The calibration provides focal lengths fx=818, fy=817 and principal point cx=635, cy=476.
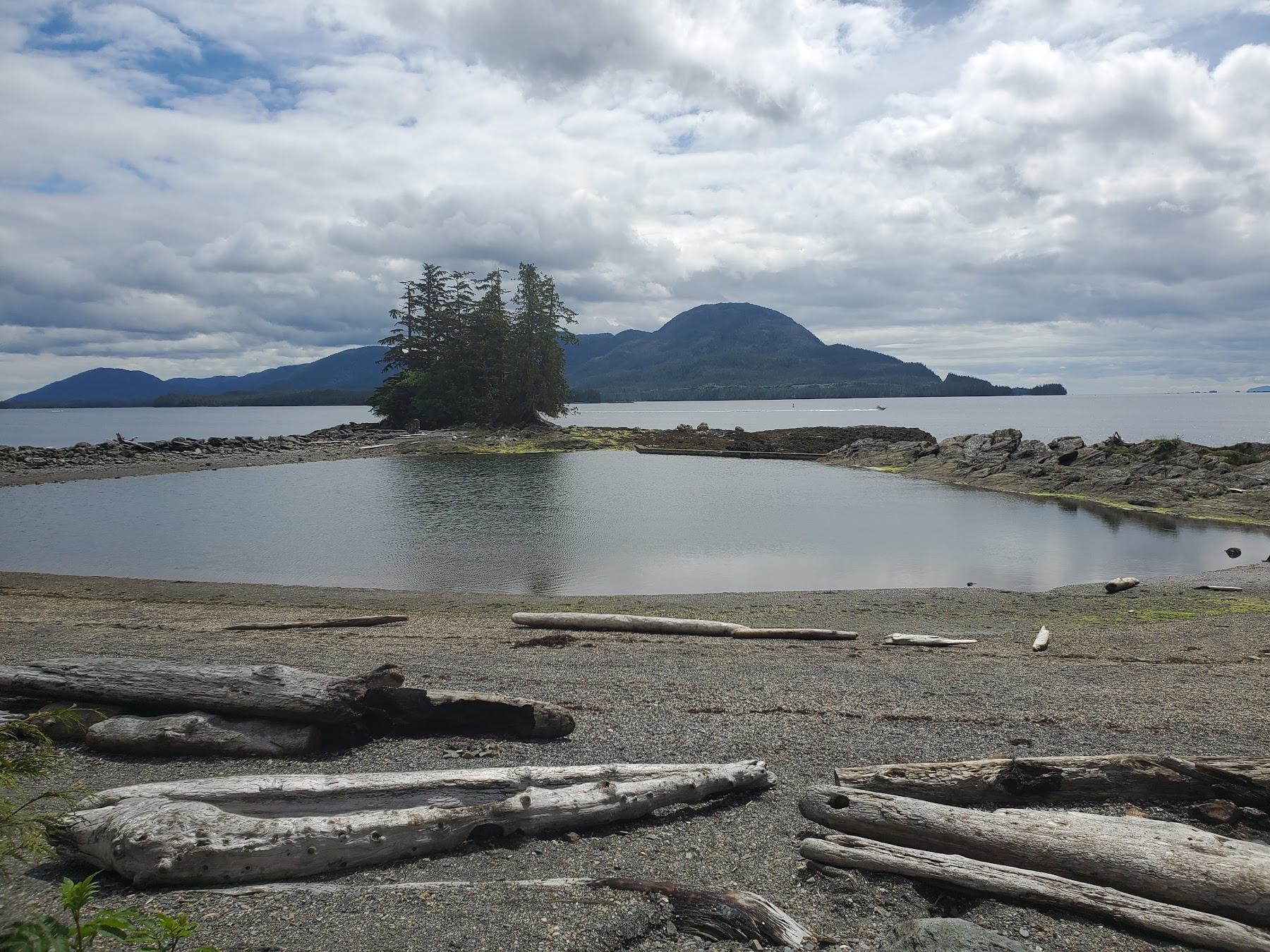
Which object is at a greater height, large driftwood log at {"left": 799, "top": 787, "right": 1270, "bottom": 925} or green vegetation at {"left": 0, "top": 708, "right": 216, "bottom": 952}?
green vegetation at {"left": 0, "top": 708, "right": 216, "bottom": 952}

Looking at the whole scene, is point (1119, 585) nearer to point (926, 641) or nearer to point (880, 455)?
point (926, 641)

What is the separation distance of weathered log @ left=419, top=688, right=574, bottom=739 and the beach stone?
13.6ft

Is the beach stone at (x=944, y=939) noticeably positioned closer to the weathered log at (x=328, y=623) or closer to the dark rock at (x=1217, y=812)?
the dark rock at (x=1217, y=812)

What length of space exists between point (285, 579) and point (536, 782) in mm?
19104

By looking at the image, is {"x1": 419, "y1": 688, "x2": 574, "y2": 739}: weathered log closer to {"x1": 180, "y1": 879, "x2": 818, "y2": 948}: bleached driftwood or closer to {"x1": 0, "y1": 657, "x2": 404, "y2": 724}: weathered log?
{"x1": 0, "y1": 657, "x2": 404, "y2": 724}: weathered log

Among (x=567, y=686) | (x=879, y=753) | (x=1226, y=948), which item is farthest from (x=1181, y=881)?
(x=567, y=686)

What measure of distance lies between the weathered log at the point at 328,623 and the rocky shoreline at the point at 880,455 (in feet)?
108

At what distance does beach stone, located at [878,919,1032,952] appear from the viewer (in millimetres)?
4852

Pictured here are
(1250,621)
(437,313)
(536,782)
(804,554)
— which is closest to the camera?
(536,782)

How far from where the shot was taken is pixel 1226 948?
16.6 feet

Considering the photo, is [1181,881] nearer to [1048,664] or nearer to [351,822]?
[351,822]

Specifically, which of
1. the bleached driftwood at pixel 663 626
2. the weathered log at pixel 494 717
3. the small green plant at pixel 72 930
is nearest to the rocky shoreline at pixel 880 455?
the bleached driftwood at pixel 663 626

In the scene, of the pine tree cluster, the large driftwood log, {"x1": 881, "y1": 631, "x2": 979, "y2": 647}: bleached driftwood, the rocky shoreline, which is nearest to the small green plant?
the large driftwood log

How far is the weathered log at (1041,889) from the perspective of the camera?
513 cm
